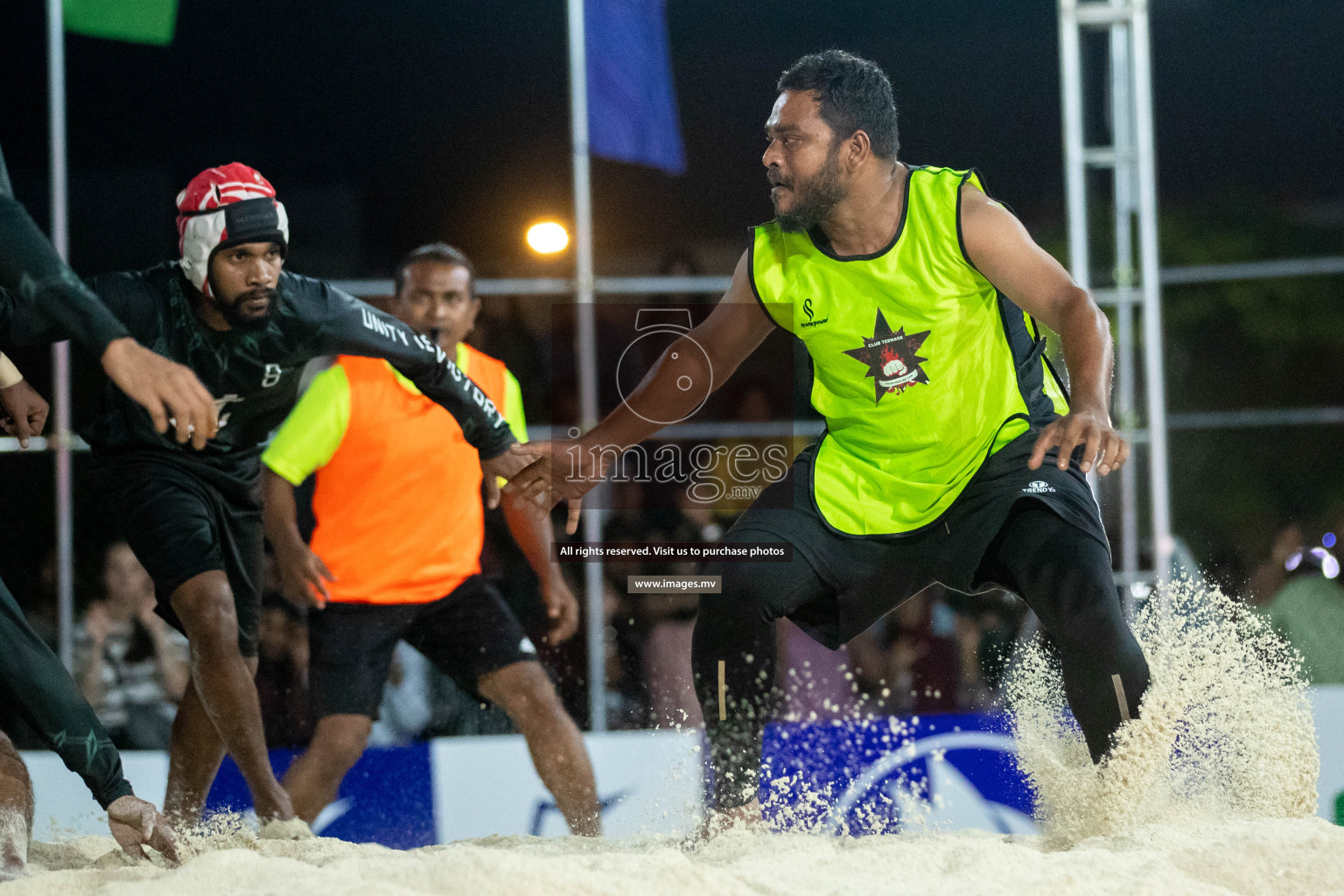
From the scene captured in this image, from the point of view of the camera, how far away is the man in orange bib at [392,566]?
3396mm

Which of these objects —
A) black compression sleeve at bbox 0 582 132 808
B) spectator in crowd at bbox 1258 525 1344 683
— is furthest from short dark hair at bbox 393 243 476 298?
spectator in crowd at bbox 1258 525 1344 683

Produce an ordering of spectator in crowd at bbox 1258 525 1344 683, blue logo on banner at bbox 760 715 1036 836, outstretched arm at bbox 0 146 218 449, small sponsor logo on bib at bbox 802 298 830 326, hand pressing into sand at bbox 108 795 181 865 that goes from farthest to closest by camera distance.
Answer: spectator in crowd at bbox 1258 525 1344 683, blue logo on banner at bbox 760 715 1036 836, small sponsor logo on bib at bbox 802 298 830 326, hand pressing into sand at bbox 108 795 181 865, outstretched arm at bbox 0 146 218 449

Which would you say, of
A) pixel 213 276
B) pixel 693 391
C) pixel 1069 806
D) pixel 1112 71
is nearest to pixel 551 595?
pixel 693 391

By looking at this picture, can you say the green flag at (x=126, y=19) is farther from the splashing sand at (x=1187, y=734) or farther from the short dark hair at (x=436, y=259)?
the splashing sand at (x=1187, y=734)

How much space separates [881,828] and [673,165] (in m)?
2.18

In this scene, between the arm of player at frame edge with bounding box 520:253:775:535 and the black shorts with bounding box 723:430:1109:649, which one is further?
the arm of player at frame edge with bounding box 520:253:775:535

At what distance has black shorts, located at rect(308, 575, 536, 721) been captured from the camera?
3408mm

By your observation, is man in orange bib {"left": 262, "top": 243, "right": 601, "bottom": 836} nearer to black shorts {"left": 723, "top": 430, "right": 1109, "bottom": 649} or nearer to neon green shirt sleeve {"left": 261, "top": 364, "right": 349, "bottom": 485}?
neon green shirt sleeve {"left": 261, "top": 364, "right": 349, "bottom": 485}

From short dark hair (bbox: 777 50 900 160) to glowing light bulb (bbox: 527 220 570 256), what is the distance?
1007mm

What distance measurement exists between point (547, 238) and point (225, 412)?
1.15m

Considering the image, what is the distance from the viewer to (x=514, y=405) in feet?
11.5

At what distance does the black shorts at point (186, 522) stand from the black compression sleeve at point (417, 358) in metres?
0.51

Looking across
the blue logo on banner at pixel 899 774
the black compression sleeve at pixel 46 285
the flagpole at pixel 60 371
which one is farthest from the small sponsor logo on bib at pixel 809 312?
the flagpole at pixel 60 371

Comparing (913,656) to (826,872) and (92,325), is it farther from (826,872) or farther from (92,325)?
(92,325)
